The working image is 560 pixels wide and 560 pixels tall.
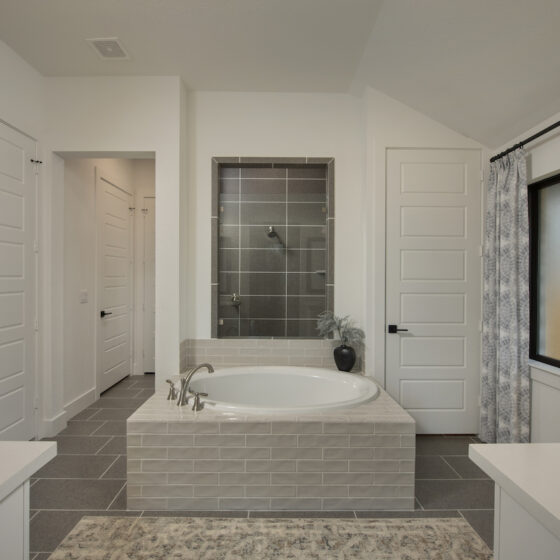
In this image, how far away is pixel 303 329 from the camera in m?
3.14

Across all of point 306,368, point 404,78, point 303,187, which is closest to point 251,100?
point 303,187

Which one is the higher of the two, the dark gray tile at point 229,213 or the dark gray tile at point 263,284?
the dark gray tile at point 229,213

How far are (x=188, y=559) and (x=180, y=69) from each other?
3.15 metres

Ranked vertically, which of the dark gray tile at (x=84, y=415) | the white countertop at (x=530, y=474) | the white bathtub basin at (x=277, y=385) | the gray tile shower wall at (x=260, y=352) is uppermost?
the white countertop at (x=530, y=474)

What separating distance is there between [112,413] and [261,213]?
2269 mm

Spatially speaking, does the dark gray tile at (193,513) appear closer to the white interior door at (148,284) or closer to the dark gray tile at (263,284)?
the dark gray tile at (263,284)

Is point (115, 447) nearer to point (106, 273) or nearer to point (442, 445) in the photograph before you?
point (106, 273)

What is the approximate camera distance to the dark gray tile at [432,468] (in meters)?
2.26

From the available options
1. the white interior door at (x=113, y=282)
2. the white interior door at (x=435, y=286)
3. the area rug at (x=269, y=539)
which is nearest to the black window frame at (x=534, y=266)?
the white interior door at (x=435, y=286)

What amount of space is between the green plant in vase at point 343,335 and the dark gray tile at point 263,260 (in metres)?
0.60

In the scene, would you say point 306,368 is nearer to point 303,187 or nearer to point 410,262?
point 410,262

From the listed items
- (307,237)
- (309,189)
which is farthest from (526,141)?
(307,237)

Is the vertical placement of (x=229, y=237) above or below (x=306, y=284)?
above

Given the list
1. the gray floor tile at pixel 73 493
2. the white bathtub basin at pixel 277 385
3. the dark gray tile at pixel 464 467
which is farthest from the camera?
the white bathtub basin at pixel 277 385
